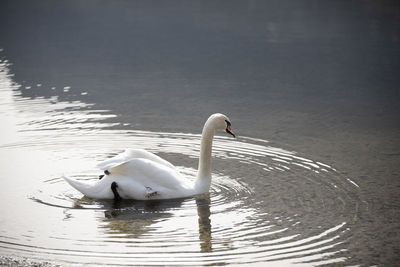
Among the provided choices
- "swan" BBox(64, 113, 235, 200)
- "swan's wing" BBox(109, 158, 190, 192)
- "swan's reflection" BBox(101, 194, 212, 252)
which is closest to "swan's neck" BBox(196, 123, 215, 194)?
"swan" BBox(64, 113, 235, 200)

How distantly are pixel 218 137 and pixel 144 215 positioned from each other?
319 cm

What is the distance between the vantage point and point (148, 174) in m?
8.07

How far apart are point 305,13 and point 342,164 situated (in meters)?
15.8

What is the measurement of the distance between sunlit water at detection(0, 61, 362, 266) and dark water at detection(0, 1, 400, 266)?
26 millimetres

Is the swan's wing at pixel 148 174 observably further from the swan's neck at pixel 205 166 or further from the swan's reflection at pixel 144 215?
the swan's neck at pixel 205 166

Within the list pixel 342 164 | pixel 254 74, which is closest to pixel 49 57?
pixel 254 74

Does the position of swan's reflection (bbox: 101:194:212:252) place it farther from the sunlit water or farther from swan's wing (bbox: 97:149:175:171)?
swan's wing (bbox: 97:149:175:171)

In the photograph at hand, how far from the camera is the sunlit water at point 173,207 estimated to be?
22.0ft

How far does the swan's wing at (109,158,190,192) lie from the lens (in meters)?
8.05

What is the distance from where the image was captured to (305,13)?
24.7 m

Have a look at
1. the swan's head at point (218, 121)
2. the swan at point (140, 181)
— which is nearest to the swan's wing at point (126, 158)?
the swan at point (140, 181)

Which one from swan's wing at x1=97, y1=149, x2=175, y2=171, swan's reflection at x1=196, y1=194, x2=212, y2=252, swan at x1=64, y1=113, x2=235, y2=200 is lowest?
swan's reflection at x1=196, y1=194, x2=212, y2=252

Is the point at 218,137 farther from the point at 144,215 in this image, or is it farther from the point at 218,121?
the point at 144,215

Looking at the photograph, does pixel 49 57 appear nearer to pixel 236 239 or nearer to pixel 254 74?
pixel 254 74
